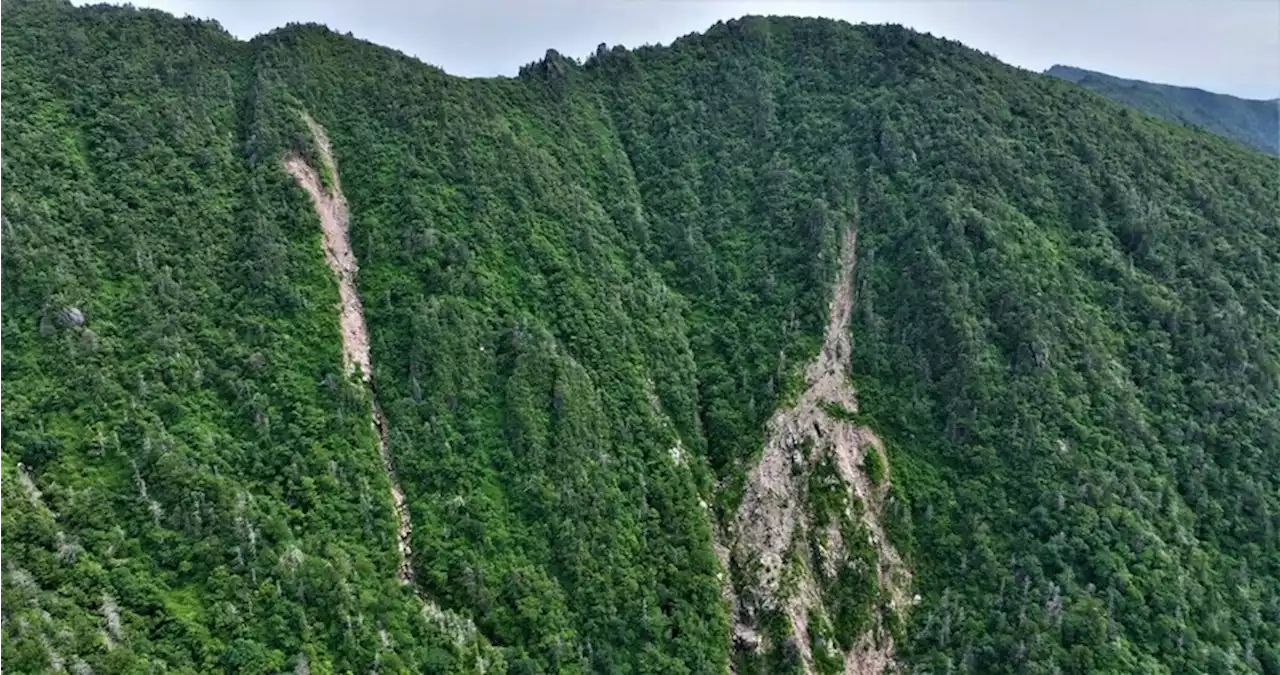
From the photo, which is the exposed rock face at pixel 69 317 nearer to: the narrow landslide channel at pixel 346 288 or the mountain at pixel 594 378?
the mountain at pixel 594 378

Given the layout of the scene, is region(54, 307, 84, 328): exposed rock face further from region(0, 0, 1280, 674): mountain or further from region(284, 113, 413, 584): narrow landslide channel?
region(284, 113, 413, 584): narrow landslide channel

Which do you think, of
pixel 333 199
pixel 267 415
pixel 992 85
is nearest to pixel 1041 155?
pixel 992 85

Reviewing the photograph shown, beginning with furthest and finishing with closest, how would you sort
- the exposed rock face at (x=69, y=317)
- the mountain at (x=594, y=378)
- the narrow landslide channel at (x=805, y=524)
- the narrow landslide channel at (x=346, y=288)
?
the narrow landslide channel at (x=805, y=524)
the narrow landslide channel at (x=346, y=288)
the exposed rock face at (x=69, y=317)
the mountain at (x=594, y=378)

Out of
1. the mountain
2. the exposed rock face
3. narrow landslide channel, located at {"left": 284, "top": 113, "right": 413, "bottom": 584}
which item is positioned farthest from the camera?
narrow landslide channel, located at {"left": 284, "top": 113, "right": 413, "bottom": 584}

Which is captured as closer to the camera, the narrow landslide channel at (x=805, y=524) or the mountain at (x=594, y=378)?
the mountain at (x=594, y=378)

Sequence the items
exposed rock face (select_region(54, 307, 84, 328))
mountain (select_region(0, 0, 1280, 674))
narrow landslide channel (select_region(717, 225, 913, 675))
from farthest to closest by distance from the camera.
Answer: narrow landslide channel (select_region(717, 225, 913, 675)) < exposed rock face (select_region(54, 307, 84, 328)) < mountain (select_region(0, 0, 1280, 674))

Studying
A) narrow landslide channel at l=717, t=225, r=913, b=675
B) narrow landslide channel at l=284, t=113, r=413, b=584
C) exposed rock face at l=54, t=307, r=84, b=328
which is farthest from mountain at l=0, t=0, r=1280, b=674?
narrow landslide channel at l=284, t=113, r=413, b=584

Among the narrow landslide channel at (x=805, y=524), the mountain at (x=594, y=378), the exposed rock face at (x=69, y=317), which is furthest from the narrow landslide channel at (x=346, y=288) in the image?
the narrow landslide channel at (x=805, y=524)

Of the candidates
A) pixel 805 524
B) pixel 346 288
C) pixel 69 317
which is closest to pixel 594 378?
pixel 805 524

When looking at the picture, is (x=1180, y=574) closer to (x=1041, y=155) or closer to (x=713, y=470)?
(x=713, y=470)
